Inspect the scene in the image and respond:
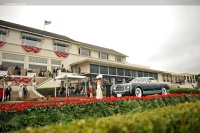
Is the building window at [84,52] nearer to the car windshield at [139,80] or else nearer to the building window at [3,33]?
the building window at [3,33]

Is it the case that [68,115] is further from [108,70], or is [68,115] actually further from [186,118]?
[108,70]

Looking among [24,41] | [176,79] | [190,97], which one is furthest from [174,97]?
[176,79]

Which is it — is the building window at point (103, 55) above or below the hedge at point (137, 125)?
above

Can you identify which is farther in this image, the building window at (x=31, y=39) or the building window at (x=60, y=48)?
the building window at (x=60, y=48)

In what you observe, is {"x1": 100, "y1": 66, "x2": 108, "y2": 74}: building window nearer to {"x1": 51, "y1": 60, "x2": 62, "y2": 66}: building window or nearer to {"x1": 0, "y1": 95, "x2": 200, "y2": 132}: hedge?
{"x1": 51, "y1": 60, "x2": 62, "y2": 66}: building window

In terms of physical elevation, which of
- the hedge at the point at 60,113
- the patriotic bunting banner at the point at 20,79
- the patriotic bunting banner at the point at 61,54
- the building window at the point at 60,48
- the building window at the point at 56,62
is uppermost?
the building window at the point at 60,48

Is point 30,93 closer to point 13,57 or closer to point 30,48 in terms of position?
point 13,57

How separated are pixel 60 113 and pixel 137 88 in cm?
790

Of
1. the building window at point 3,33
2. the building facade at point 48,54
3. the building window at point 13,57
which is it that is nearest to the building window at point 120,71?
the building facade at point 48,54

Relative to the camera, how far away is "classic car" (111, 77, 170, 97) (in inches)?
492

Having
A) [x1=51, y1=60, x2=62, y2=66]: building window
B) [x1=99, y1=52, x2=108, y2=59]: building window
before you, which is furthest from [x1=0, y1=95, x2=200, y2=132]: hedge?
[x1=99, y1=52, x2=108, y2=59]: building window

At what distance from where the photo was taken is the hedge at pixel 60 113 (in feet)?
18.3

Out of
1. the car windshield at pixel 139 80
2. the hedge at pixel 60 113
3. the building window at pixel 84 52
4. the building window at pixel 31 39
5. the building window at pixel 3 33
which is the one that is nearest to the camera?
the hedge at pixel 60 113

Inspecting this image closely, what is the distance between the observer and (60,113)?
20.9 feet
